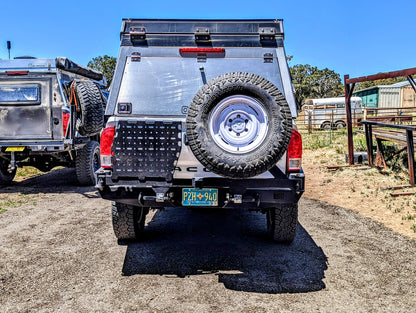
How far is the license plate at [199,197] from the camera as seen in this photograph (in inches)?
147

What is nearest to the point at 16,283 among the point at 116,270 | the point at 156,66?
the point at 116,270

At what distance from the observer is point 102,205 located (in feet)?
23.9

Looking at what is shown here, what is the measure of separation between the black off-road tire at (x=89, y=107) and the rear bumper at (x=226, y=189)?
404 centimetres

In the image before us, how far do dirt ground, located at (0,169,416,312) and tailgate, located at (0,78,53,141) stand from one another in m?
2.44

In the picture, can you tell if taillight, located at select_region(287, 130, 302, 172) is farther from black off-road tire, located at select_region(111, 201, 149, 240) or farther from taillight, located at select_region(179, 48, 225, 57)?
black off-road tire, located at select_region(111, 201, 149, 240)

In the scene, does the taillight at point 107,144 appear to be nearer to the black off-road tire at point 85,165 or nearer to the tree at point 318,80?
the black off-road tire at point 85,165

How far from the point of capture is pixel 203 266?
413 cm

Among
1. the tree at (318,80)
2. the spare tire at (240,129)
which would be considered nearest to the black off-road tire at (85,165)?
the spare tire at (240,129)

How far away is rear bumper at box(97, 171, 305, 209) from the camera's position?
3.71 metres

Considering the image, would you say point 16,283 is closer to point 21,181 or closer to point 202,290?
point 202,290

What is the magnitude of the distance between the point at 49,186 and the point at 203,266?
649 cm

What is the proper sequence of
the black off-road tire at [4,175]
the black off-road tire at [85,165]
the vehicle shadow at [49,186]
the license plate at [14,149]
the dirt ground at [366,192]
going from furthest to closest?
the black off-road tire at [4,175] → the black off-road tire at [85,165] → the vehicle shadow at [49,186] → the license plate at [14,149] → the dirt ground at [366,192]

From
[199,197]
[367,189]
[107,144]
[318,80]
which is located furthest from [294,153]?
[318,80]

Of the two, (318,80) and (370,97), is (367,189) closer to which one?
(370,97)
